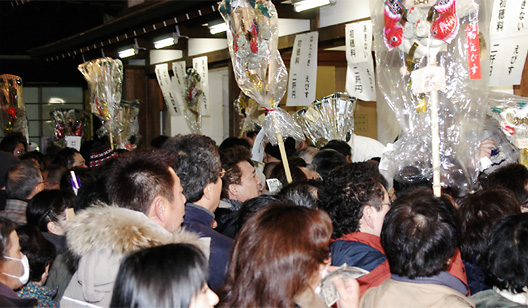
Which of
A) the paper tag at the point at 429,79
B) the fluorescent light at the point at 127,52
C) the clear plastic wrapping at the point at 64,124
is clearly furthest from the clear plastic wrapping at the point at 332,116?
the fluorescent light at the point at 127,52

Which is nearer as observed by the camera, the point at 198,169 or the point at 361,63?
the point at 198,169

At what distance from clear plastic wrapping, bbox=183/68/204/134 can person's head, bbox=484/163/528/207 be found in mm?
6679

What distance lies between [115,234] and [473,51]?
94.6 inches

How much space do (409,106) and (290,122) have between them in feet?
4.28

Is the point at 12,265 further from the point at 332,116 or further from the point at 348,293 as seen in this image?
the point at 332,116

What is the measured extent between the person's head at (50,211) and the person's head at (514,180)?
288 centimetres

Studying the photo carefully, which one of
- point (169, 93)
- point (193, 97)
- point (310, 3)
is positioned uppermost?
point (310, 3)

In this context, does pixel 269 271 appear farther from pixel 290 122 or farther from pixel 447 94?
pixel 290 122

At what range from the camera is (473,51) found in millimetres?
3375

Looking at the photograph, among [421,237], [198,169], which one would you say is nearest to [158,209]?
[198,169]

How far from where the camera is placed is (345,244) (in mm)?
2752

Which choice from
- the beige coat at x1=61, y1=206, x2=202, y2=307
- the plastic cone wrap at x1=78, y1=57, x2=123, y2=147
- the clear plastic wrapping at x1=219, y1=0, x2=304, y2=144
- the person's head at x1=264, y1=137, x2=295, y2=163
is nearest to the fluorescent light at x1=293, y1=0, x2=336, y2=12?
the person's head at x1=264, y1=137, x2=295, y2=163

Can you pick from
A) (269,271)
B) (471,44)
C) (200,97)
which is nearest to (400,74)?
(471,44)

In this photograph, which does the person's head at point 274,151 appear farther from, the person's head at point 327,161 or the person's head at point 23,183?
the person's head at point 23,183
